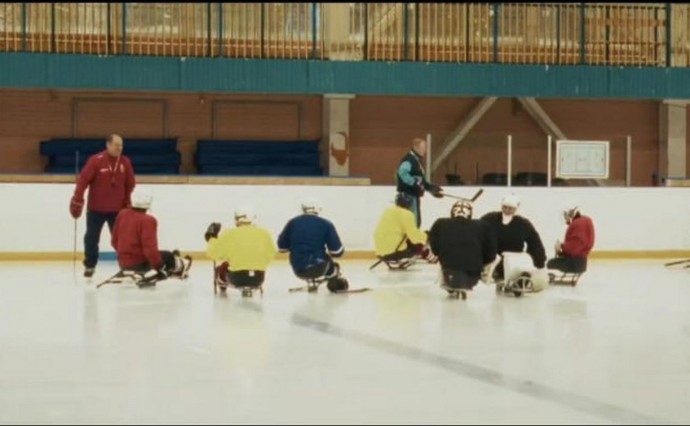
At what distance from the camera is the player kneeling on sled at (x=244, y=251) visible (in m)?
13.2

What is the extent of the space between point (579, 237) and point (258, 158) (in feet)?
38.2

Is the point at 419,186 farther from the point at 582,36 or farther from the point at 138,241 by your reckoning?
the point at 582,36

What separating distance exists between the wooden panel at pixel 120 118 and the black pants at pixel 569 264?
12.4 m

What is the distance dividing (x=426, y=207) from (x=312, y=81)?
4199 millimetres

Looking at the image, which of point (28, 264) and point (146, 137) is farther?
point (146, 137)

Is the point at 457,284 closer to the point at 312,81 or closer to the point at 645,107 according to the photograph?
the point at 312,81

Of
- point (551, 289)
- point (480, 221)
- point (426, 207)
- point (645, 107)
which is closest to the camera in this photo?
point (480, 221)

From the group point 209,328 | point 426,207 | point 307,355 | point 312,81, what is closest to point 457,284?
point 209,328

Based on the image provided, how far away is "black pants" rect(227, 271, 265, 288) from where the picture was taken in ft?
Result: 44.3

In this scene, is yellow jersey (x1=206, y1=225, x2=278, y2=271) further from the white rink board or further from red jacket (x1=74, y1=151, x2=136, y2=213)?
the white rink board

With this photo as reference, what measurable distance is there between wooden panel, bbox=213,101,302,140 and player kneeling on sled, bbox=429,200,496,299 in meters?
13.3

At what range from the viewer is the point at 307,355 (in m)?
9.01

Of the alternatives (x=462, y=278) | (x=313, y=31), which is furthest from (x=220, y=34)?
(x=462, y=278)

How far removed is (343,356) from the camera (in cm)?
897
